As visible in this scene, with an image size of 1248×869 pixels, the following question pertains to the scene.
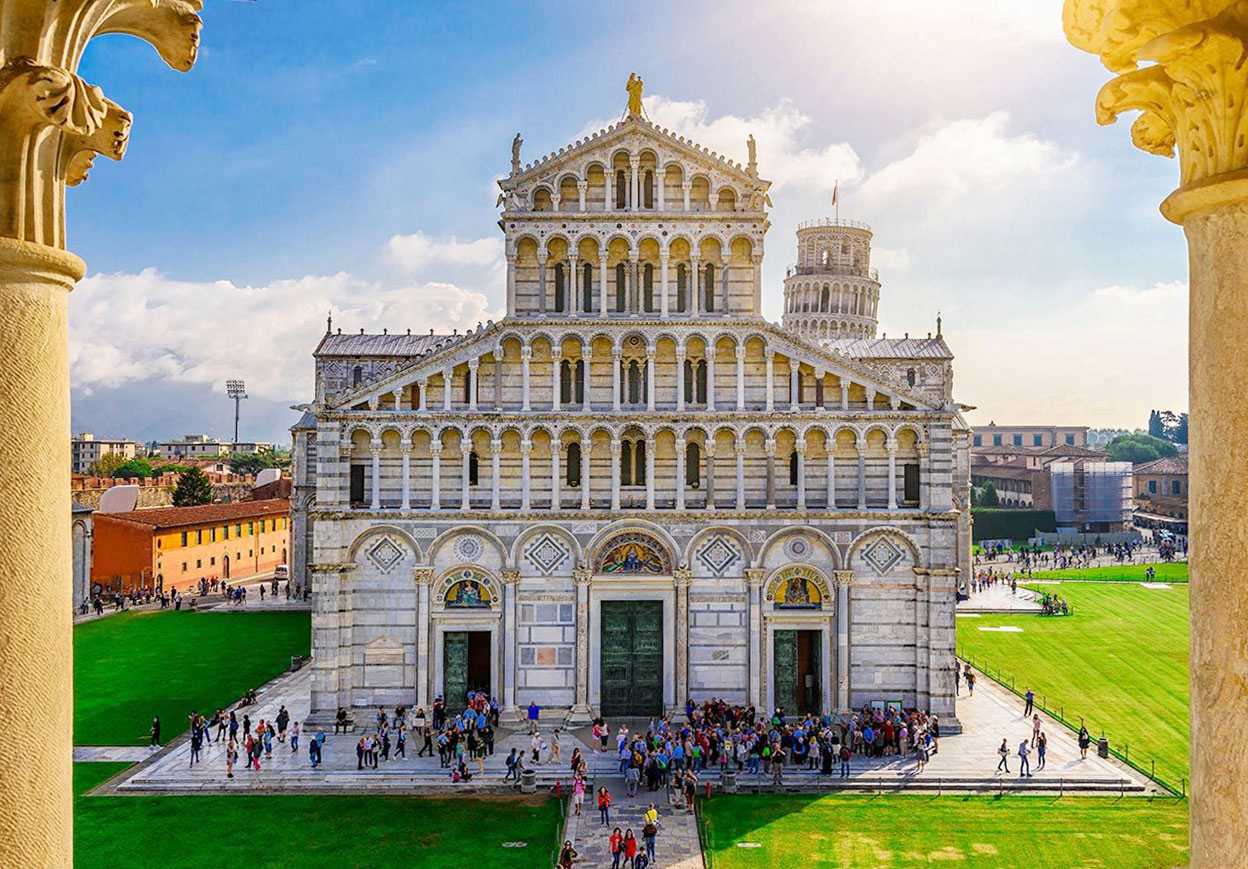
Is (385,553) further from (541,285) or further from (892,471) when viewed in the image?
(892,471)

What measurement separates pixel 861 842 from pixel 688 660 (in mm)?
9059

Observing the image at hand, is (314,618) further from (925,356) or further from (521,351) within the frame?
(925,356)

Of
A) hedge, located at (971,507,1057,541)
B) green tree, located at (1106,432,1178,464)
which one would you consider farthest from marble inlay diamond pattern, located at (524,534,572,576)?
green tree, located at (1106,432,1178,464)

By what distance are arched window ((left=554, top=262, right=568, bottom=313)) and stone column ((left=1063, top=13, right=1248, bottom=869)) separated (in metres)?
26.6

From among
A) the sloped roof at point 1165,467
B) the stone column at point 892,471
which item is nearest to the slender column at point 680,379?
the stone column at point 892,471

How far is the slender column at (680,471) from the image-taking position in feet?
95.9

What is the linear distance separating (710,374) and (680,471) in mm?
3244

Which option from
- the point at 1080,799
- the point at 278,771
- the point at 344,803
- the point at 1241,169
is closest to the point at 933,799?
the point at 1080,799

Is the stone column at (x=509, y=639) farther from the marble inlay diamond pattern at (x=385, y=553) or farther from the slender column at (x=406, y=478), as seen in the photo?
the slender column at (x=406, y=478)

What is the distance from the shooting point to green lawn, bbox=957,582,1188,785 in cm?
2852

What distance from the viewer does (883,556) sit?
95.3 feet

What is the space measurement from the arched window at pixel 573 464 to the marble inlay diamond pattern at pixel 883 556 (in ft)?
30.6

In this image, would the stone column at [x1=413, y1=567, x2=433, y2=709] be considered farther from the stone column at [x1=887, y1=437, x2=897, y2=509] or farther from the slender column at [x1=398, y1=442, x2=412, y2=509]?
the stone column at [x1=887, y1=437, x2=897, y2=509]

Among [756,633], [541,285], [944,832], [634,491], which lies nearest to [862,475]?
[756,633]
